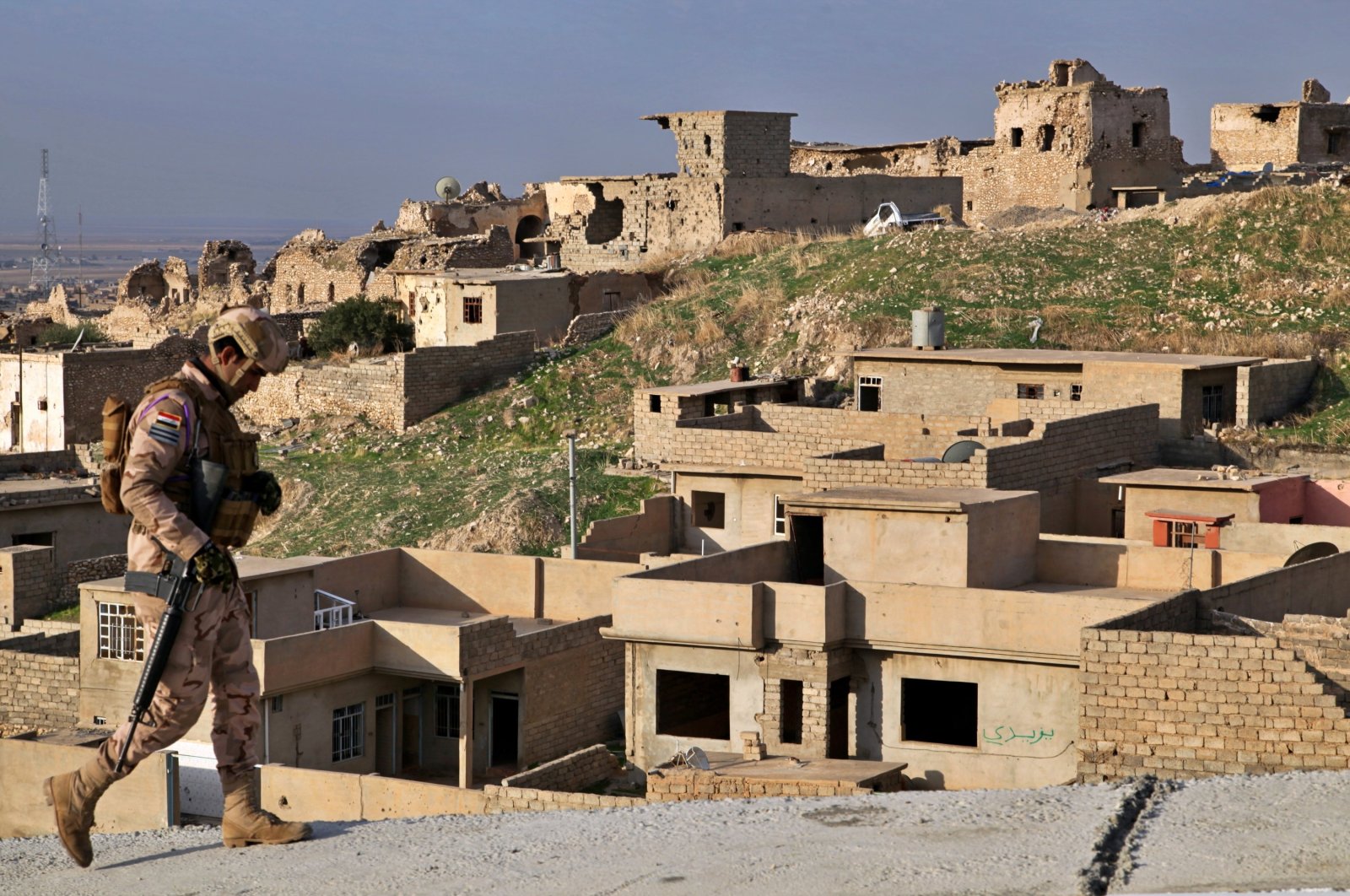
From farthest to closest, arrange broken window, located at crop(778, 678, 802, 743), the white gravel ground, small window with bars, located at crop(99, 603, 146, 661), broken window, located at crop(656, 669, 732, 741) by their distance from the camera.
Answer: small window with bars, located at crop(99, 603, 146, 661) < broken window, located at crop(656, 669, 732, 741) < broken window, located at crop(778, 678, 802, 743) < the white gravel ground

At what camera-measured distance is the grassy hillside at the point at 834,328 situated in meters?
28.6

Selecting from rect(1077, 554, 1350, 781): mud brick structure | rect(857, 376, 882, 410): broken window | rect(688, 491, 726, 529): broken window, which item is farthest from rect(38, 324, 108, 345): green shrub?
rect(1077, 554, 1350, 781): mud brick structure

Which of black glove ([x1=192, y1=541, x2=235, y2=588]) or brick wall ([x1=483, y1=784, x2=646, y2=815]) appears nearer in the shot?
black glove ([x1=192, y1=541, x2=235, y2=588])

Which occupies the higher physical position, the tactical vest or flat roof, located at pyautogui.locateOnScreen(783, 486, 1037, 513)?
the tactical vest

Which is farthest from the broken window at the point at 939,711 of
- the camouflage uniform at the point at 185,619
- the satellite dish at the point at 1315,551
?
the camouflage uniform at the point at 185,619

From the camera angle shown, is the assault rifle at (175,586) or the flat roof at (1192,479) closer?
the assault rifle at (175,586)

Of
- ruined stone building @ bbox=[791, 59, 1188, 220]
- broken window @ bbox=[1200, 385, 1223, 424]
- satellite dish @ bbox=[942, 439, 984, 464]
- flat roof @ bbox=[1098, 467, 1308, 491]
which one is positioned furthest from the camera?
ruined stone building @ bbox=[791, 59, 1188, 220]

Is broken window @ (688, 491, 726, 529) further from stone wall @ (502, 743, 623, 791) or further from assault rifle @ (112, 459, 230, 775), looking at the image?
assault rifle @ (112, 459, 230, 775)

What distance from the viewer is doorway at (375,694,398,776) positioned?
19.5 m

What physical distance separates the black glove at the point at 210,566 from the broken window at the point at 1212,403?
19.3 meters

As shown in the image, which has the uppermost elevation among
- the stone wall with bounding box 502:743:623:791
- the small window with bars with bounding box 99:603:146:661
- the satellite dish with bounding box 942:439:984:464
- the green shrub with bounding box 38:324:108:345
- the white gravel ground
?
the green shrub with bounding box 38:324:108:345

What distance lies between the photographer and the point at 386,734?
64.3 feet

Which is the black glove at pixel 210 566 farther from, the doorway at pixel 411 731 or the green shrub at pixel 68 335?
the green shrub at pixel 68 335

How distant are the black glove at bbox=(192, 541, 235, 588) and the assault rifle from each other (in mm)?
24
